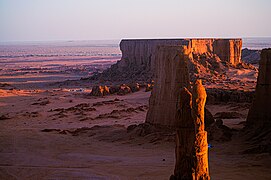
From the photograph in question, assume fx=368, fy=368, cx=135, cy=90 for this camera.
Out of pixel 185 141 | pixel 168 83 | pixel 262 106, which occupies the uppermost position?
pixel 168 83

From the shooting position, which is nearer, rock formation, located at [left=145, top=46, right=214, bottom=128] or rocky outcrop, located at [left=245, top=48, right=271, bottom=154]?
rocky outcrop, located at [left=245, top=48, right=271, bottom=154]

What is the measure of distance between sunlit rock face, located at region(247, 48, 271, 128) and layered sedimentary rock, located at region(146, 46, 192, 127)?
8.71 feet

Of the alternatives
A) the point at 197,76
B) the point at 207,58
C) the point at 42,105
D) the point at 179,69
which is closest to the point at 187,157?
the point at 179,69

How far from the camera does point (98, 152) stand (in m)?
13.6

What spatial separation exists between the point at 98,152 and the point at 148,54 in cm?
2854

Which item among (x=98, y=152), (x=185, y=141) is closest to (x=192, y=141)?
(x=185, y=141)

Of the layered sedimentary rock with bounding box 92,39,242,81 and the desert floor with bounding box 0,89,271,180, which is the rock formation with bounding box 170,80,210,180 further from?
the layered sedimentary rock with bounding box 92,39,242,81

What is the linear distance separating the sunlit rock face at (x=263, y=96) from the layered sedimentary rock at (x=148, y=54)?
24906 millimetres

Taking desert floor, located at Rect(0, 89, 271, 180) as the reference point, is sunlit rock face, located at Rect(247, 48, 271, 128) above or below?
above

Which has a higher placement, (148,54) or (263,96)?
(148,54)

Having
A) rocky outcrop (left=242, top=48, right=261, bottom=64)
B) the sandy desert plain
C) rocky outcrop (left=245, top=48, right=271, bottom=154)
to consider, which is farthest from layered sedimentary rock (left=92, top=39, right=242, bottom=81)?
rocky outcrop (left=245, top=48, right=271, bottom=154)

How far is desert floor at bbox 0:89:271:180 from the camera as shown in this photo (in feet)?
34.2

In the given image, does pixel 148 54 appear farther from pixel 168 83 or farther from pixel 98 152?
pixel 98 152

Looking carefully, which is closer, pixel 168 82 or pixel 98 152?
pixel 98 152
